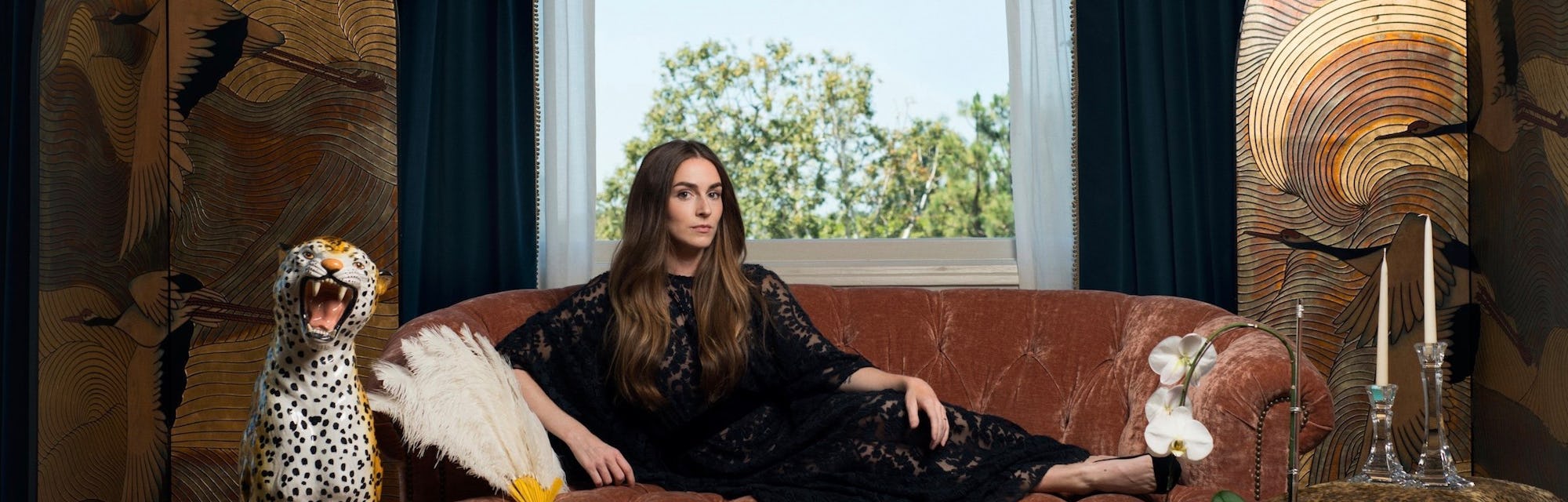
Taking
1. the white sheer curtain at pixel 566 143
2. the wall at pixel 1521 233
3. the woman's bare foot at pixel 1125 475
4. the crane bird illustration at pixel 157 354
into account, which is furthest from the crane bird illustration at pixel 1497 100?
the crane bird illustration at pixel 157 354

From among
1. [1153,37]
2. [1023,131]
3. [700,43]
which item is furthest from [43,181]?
[1153,37]

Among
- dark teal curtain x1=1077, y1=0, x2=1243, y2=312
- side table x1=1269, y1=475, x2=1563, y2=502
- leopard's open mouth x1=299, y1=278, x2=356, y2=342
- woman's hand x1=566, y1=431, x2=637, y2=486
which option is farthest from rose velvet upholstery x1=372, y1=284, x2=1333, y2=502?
leopard's open mouth x1=299, y1=278, x2=356, y2=342

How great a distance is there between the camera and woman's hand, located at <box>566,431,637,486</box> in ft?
7.63

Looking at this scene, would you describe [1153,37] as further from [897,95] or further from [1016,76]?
[897,95]

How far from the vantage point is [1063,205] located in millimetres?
3402

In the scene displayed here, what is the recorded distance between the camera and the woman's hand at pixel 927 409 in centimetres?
230

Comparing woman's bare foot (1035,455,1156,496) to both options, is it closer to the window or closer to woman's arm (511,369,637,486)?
woman's arm (511,369,637,486)

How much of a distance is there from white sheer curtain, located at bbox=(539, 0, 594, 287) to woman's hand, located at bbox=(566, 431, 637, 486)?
1.21m

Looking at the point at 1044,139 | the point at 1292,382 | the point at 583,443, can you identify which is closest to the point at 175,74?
the point at 583,443

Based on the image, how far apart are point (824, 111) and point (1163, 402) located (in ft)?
8.46

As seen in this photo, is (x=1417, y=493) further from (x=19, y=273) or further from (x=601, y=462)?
(x=19, y=273)

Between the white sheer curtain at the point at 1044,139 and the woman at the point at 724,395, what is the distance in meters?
0.93

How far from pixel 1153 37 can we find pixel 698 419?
176cm

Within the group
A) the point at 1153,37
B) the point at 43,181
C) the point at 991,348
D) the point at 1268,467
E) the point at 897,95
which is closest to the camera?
the point at 1268,467
